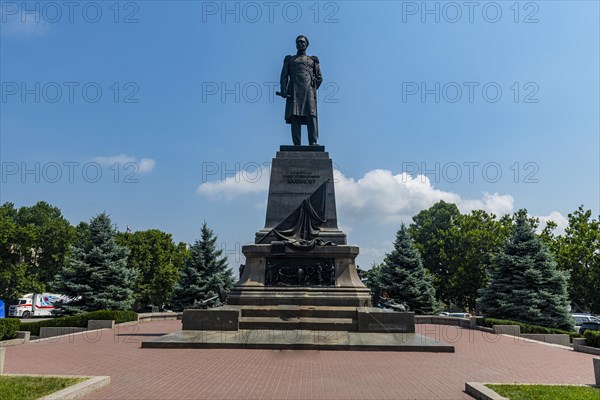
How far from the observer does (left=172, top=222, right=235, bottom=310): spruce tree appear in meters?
30.9

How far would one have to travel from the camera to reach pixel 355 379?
865 centimetres

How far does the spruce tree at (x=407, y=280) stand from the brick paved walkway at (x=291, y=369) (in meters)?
15.8

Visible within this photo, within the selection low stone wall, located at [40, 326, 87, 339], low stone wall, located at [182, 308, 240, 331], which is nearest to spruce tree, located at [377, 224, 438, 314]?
low stone wall, located at [182, 308, 240, 331]

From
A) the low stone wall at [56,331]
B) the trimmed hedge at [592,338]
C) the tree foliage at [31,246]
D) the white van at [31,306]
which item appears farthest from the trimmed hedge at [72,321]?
the white van at [31,306]

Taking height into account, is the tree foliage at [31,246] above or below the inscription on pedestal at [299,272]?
above

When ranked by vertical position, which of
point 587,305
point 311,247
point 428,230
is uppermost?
point 428,230

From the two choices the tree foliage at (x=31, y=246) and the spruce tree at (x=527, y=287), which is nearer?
the spruce tree at (x=527, y=287)

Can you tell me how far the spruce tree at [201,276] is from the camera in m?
30.9

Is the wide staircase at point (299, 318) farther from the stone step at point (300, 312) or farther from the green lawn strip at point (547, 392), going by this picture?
the green lawn strip at point (547, 392)

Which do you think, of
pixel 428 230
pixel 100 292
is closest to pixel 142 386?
pixel 100 292

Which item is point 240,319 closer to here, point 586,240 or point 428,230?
point 586,240

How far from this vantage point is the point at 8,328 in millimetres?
14938

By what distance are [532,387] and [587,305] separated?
139 feet

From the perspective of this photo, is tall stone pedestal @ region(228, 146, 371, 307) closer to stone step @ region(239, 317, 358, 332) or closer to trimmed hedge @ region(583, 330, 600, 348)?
stone step @ region(239, 317, 358, 332)
